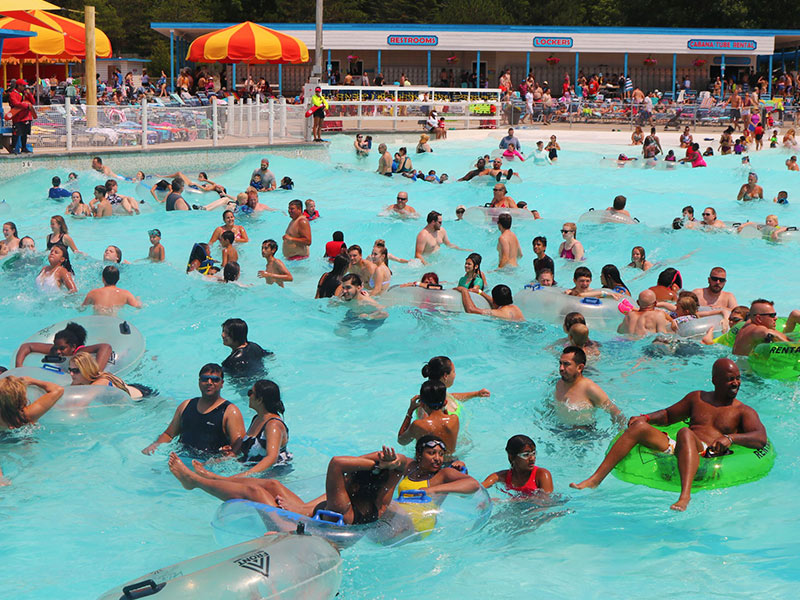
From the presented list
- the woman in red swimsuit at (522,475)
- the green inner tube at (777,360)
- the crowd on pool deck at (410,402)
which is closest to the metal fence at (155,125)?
the crowd on pool deck at (410,402)

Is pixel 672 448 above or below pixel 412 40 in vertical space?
below

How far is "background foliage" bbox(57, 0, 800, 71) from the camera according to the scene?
47.4 metres

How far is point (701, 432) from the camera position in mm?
6660

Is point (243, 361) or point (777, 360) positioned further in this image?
point (243, 361)

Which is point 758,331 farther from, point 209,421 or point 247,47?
point 247,47

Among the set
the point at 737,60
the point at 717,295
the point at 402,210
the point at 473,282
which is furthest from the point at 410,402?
the point at 737,60

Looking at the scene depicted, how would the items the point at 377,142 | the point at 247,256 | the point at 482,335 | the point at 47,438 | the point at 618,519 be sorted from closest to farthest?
the point at 618,519
the point at 47,438
the point at 482,335
the point at 247,256
the point at 377,142

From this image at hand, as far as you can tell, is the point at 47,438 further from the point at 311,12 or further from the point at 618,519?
the point at 311,12

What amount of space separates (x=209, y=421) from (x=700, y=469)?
3.38 m

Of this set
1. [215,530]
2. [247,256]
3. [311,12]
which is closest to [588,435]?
[215,530]

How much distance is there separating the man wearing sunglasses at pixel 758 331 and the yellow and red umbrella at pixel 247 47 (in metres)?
17.2

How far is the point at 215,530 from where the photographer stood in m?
5.59

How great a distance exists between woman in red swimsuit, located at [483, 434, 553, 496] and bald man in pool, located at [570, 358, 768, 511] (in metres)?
0.38

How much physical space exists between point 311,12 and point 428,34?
20739 millimetres
